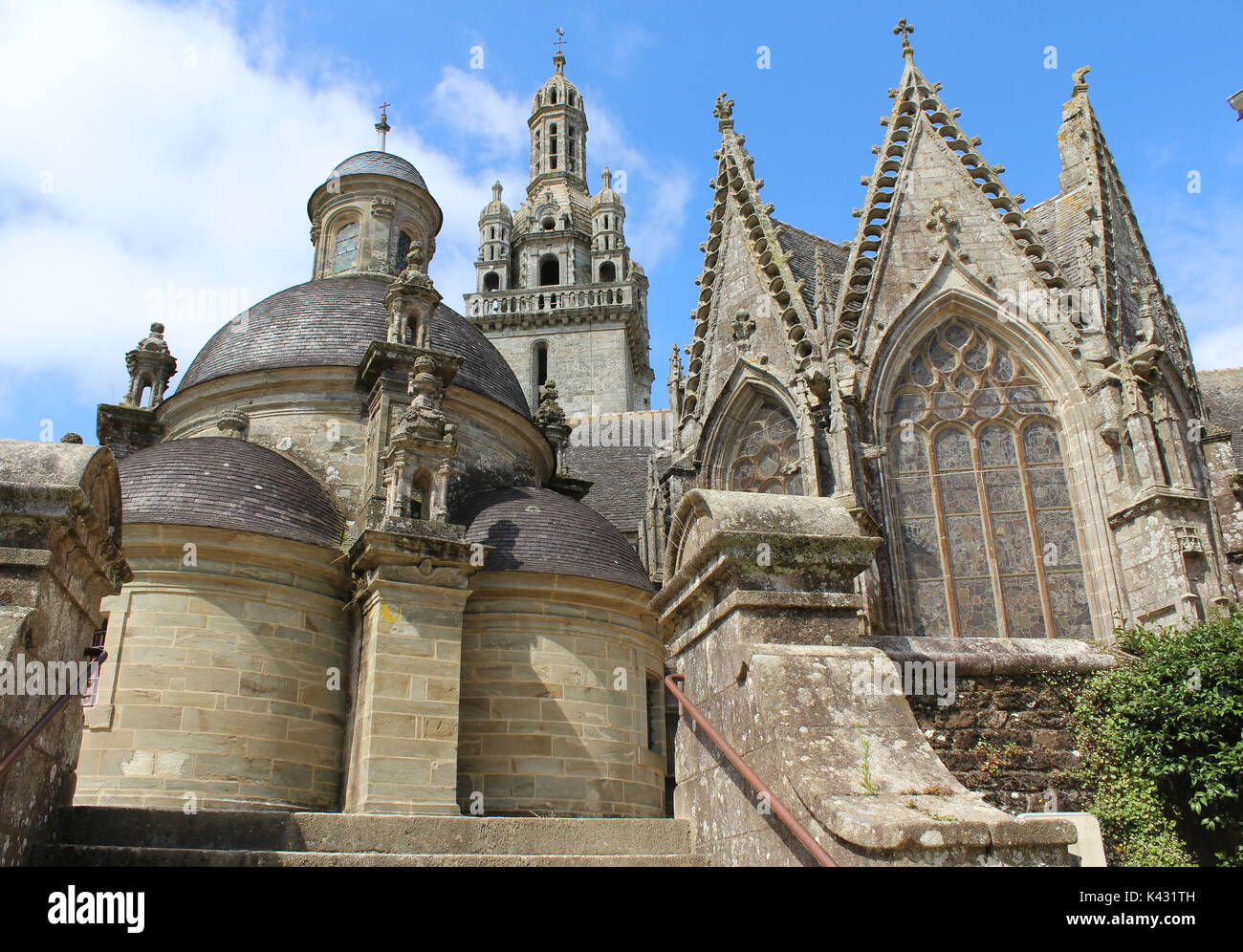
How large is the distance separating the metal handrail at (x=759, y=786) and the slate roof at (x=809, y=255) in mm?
11512

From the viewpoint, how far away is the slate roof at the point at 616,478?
2527 centimetres

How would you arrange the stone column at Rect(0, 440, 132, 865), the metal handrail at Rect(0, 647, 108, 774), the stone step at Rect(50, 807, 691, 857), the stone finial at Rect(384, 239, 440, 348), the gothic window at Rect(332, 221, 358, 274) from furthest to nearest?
the gothic window at Rect(332, 221, 358, 274) < the stone finial at Rect(384, 239, 440, 348) < the stone step at Rect(50, 807, 691, 857) < the stone column at Rect(0, 440, 132, 865) < the metal handrail at Rect(0, 647, 108, 774)

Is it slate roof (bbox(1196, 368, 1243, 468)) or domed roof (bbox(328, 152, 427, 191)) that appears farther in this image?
domed roof (bbox(328, 152, 427, 191))

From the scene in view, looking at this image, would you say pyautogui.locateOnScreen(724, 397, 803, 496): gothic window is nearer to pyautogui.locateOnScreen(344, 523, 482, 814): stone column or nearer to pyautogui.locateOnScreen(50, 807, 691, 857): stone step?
pyautogui.locateOnScreen(344, 523, 482, 814): stone column

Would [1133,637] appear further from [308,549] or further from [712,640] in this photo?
[308,549]

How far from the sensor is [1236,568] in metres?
13.4

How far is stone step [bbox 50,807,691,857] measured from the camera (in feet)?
18.7

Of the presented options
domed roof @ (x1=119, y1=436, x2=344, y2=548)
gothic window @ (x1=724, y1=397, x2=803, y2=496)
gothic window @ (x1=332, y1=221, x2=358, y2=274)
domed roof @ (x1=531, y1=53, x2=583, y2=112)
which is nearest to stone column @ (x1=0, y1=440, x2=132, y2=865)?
domed roof @ (x1=119, y1=436, x2=344, y2=548)

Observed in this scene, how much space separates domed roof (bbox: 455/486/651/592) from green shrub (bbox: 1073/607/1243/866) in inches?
326

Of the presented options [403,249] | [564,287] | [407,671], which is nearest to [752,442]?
[407,671]

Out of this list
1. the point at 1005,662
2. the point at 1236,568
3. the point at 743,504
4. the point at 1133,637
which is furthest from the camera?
the point at 1236,568
